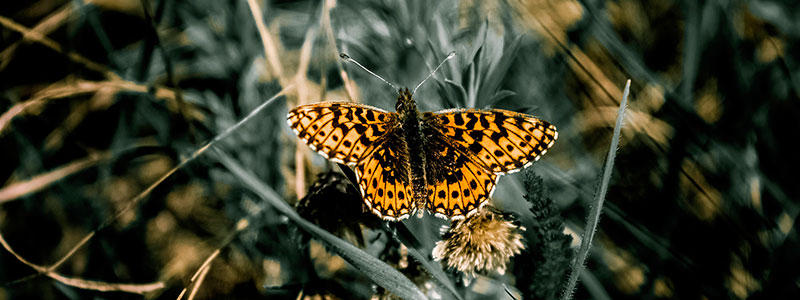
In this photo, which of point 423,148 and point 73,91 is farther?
point 73,91

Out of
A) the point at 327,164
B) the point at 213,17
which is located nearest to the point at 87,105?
the point at 213,17

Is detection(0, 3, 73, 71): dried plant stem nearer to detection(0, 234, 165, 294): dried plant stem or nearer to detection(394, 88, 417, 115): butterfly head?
detection(0, 234, 165, 294): dried plant stem

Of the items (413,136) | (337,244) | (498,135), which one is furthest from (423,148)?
(337,244)

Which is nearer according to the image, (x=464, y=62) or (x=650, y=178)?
(x=464, y=62)

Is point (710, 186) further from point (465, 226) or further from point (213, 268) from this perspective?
point (213, 268)

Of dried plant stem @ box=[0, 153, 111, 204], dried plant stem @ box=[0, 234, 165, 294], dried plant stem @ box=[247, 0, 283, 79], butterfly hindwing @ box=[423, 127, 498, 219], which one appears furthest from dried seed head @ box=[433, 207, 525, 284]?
dried plant stem @ box=[0, 153, 111, 204]

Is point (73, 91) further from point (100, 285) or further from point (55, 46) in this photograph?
point (100, 285)
